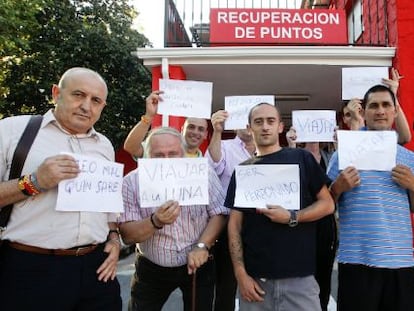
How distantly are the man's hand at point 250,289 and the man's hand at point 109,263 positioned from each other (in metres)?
0.76

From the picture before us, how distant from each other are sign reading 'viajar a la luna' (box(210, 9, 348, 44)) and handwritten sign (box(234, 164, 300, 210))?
4047 mm

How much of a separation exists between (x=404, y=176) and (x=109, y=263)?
1799 mm

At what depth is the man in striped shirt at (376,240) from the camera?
2.42 m

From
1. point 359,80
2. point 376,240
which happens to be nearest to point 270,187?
point 376,240

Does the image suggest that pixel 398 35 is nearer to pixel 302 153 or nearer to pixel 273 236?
pixel 302 153

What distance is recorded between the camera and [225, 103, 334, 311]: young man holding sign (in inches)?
92.7

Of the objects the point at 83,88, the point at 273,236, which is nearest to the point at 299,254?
the point at 273,236

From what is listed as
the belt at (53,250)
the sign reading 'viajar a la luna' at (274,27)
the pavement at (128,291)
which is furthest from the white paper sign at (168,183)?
the sign reading 'viajar a la luna' at (274,27)

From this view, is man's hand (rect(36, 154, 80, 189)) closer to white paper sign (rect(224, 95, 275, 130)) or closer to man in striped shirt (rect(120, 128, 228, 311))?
man in striped shirt (rect(120, 128, 228, 311))

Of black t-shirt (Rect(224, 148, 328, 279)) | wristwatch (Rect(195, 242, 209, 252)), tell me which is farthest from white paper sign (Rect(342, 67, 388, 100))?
wristwatch (Rect(195, 242, 209, 252))

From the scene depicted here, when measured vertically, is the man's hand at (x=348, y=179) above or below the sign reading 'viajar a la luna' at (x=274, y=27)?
below

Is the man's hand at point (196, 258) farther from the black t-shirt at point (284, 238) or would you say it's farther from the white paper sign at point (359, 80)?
the white paper sign at point (359, 80)

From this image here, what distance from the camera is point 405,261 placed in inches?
96.0

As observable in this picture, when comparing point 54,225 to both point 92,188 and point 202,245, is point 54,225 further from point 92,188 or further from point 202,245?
point 202,245
